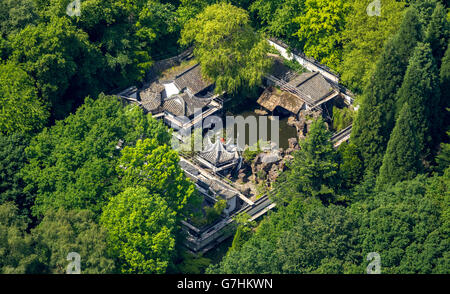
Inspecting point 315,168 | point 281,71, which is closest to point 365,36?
point 281,71

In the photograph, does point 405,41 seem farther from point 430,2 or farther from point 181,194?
point 181,194

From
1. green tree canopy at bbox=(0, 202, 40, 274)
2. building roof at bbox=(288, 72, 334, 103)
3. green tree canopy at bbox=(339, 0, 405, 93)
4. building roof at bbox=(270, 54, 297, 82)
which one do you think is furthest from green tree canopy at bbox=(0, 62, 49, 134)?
green tree canopy at bbox=(339, 0, 405, 93)

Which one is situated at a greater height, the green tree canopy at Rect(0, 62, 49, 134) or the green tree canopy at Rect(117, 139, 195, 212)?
the green tree canopy at Rect(0, 62, 49, 134)

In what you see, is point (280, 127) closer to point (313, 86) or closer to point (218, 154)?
point (313, 86)

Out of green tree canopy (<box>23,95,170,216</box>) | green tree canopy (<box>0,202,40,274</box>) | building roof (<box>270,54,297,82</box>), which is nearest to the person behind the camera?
green tree canopy (<box>0,202,40,274</box>)

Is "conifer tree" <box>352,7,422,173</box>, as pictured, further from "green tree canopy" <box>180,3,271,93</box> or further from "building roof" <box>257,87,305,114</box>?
"green tree canopy" <box>180,3,271,93</box>

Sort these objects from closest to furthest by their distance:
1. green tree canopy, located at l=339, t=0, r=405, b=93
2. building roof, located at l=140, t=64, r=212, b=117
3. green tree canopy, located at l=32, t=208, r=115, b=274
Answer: green tree canopy, located at l=32, t=208, r=115, b=274 < green tree canopy, located at l=339, t=0, r=405, b=93 < building roof, located at l=140, t=64, r=212, b=117

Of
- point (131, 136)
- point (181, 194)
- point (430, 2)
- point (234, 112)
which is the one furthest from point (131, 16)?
point (430, 2)
